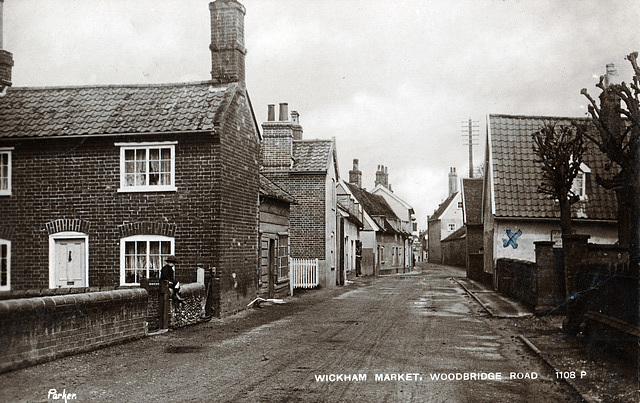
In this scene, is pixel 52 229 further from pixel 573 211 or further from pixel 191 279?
pixel 573 211

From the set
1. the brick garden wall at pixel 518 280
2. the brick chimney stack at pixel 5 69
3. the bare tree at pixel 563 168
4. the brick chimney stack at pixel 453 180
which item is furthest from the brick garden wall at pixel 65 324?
the brick chimney stack at pixel 453 180

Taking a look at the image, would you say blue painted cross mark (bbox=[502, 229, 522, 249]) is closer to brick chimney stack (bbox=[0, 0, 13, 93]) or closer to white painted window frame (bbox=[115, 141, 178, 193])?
white painted window frame (bbox=[115, 141, 178, 193])

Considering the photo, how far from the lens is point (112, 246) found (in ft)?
53.3

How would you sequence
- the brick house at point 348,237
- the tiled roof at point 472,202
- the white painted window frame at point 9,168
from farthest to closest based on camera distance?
1. the tiled roof at point 472,202
2. the brick house at point 348,237
3. the white painted window frame at point 9,168

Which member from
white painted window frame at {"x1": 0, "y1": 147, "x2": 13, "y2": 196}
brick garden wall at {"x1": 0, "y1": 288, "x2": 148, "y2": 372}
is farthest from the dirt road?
white painted window frame at {"x1": 0, "y1": 147, "x2": 13, "y2": 196}

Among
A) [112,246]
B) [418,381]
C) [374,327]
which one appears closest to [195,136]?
[112,246]

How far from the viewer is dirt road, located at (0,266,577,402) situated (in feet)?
25.6

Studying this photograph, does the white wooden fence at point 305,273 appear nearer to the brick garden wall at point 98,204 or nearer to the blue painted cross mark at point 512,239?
the blue painted cross mark at point 512,239

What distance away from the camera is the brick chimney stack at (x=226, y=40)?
1795 cm

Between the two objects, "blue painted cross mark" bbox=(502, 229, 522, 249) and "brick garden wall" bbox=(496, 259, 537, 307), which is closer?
"brick garden wall" bbox=(496, 259, 537, 307)

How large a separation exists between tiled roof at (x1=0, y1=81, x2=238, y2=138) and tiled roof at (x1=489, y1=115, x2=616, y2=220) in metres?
14.3

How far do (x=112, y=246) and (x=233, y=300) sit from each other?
148 inches

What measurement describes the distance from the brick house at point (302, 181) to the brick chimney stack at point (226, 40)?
1142cm

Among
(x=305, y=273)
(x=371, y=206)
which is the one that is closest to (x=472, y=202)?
(x=371, y=206)
